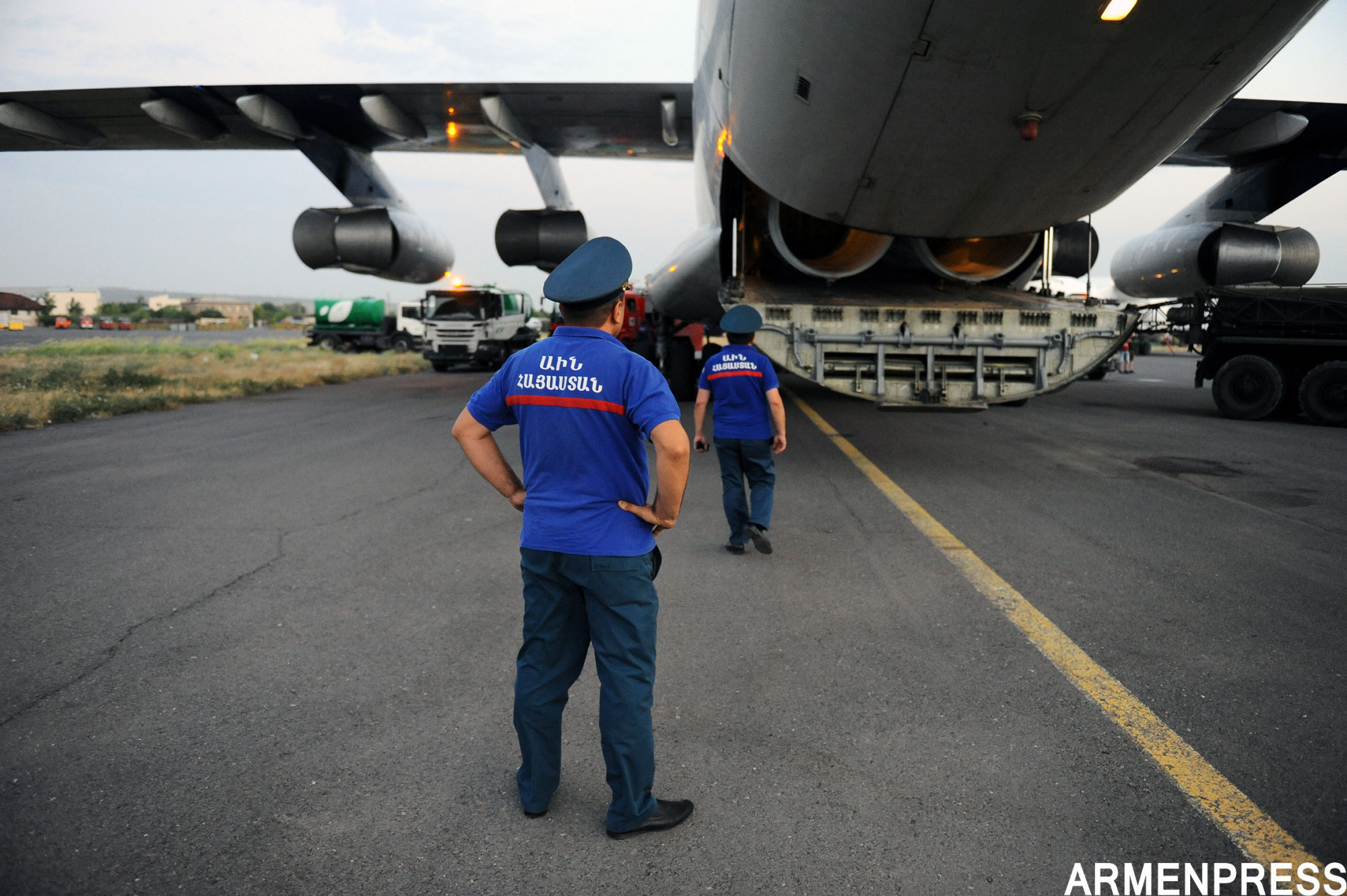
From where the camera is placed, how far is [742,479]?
4922 mm

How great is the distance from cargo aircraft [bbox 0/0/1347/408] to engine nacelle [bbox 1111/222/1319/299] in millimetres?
38

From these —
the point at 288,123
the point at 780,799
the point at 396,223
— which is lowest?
the point at 780,799

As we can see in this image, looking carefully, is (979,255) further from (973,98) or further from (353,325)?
(353,325)

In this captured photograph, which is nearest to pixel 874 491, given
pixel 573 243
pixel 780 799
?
pixel 780 799

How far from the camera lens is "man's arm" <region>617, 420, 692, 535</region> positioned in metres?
2.08

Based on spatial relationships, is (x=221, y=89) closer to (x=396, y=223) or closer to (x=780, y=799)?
(x=396, y=223)

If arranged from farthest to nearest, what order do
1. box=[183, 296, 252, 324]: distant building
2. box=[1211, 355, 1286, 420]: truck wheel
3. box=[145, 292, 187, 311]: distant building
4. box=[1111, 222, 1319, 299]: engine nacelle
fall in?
box=[183, 296, 252, 324]: distant building
box=[145, 292, 187, 311]: distant building
box=[1111, 222, 1319, 299]: engine nacelle
box=[1211, 355, 1286, 420]: truck wheel

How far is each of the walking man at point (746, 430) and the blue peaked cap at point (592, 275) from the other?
2.53m

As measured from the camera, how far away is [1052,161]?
17.2 ft

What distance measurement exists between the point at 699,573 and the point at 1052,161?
364 centimetres

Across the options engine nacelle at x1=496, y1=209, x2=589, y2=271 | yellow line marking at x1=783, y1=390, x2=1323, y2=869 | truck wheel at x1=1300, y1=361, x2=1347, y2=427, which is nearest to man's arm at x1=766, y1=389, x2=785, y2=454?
yellow line marking at x1=783, y1=390, x2=1323, y2=869

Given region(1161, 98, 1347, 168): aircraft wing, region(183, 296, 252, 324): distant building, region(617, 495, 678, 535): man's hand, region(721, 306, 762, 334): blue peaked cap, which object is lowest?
region(617, 495, 678, 535): man's hand

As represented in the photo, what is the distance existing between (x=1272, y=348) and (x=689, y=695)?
12.0 metres

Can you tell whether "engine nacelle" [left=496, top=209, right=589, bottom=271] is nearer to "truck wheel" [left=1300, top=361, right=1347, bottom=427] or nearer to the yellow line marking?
the yellow line marking
